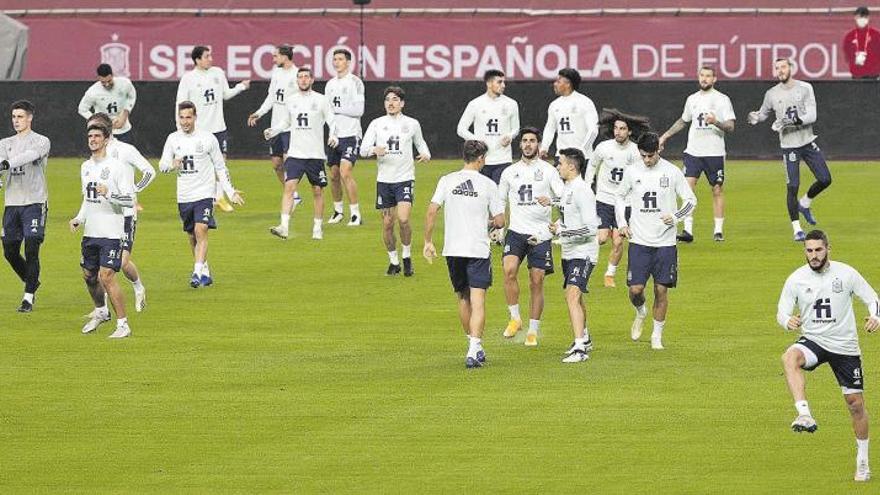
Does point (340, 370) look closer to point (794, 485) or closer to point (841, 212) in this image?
point (794, 485)

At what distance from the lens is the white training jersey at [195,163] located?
2603 centimetres

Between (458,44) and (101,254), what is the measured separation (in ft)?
87.0

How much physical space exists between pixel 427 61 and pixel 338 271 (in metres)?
20.5

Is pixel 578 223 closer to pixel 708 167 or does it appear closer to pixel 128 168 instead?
pixel 128 168

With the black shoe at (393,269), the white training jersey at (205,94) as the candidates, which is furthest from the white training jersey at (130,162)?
the white training jersey at (205,94)

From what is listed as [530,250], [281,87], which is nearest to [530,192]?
[530,250]

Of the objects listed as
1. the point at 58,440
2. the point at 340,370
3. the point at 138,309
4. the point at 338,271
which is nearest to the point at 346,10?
the point at 338,271

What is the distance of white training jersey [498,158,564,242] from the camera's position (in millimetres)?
21391

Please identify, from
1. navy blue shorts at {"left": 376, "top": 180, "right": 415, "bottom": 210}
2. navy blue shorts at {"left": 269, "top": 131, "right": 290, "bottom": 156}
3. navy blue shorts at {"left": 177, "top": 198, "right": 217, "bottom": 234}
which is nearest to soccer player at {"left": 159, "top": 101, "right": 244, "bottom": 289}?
navy blue shorts at {"left": 177, "top": 198, "right": 217, "bottom": 234}

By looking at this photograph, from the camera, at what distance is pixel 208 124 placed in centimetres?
3400

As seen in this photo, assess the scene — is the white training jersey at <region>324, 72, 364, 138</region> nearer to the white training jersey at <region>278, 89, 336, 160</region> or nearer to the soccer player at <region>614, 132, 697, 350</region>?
the white training jersey at <region>278, 89, 336, 160</region>

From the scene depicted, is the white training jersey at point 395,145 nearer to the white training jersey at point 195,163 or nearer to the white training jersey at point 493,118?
the white training jersey at point 493,118

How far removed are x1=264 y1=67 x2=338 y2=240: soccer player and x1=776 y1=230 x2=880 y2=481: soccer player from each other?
14983 millimetres

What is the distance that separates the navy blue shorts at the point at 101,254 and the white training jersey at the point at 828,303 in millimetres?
8871
